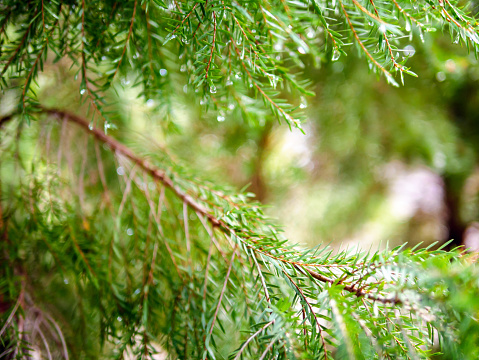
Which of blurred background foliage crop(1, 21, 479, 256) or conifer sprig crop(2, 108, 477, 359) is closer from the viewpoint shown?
conifer sprig crop(2, 108, 477, 359)

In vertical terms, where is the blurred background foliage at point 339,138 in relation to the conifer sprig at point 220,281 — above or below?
Result: above

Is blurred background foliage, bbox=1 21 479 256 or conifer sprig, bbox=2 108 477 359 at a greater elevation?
blurred background foliage, bbox=1 21 479 256

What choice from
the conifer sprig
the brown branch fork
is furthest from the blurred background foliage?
the conifer sprig

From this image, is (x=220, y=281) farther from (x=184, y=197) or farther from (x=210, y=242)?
(x=184, y=197)

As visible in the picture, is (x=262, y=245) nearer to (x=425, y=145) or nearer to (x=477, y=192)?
(x=425, y=145)

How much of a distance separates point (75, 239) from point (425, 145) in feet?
5.00

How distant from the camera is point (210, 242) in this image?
715mm

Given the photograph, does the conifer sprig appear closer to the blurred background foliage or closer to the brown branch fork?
the brown branch fork

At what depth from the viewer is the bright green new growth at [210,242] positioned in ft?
1.30

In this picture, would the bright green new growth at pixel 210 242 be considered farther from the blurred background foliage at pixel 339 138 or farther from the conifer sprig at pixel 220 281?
the blurred background foliage at pixel 339 138

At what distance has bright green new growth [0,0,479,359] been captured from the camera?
0.40 m

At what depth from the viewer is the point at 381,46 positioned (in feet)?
1.51

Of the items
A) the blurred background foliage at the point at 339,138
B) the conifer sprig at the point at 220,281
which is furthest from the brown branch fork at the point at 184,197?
the blurred background foliage at the point at 339,138

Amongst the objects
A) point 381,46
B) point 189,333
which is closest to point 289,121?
point 381,46
